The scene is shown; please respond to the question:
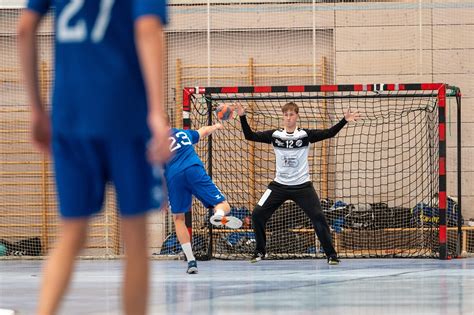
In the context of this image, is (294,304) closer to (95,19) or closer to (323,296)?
(323,296)

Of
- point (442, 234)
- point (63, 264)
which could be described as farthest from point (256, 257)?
point (63, 264)

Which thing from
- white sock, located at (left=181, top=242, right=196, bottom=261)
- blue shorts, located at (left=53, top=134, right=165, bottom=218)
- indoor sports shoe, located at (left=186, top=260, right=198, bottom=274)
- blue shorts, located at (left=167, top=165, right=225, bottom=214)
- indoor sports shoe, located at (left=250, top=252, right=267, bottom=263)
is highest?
blue shorts, located at (left=53, top=134, right=165, bottom=218)

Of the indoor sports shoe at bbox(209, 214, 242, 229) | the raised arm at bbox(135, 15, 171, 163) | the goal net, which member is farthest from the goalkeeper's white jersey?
the raised arm at bbox(135, 15, 171, 163)

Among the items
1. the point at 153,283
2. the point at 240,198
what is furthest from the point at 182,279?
the point at 240,198

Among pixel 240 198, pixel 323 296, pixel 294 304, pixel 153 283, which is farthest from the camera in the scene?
pixel 240 198

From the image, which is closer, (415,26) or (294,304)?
(294,304)

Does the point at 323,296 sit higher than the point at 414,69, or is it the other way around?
the point at 414,69

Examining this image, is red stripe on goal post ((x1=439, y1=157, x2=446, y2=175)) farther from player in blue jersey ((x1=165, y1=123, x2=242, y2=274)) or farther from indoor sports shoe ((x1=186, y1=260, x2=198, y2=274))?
indoor sports shoe ((x1=186, y1=260, x2=198, y2=274))

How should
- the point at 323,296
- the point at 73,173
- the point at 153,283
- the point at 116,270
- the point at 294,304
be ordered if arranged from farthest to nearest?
the point at 116,270
the point at 153,283
the point at 323,296
the point at 294,304
the point at 73,173

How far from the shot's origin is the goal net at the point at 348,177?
14.1 m

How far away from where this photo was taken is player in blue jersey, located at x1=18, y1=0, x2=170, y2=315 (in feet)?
11.1

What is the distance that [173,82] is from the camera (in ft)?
52.7

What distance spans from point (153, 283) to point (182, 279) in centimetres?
49

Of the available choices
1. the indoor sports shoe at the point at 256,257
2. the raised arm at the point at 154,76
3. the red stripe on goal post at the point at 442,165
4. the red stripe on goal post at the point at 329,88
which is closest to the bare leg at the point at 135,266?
the raised arm at the point at 154,76
